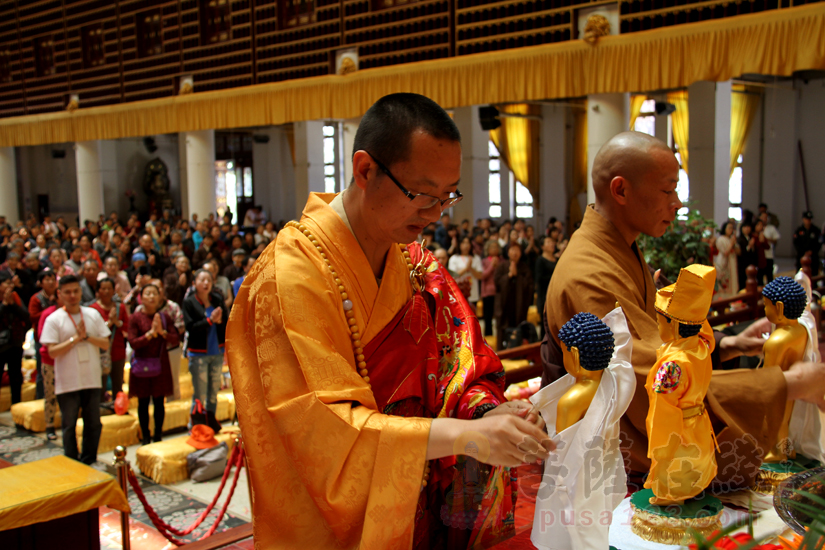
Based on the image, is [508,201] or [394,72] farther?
[508,201]

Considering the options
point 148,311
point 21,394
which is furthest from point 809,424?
point 21,394

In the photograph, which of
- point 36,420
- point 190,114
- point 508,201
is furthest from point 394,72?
point 508,201

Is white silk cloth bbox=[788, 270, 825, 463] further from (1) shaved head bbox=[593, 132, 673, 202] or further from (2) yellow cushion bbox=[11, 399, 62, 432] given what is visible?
(2) yellow cushion bbox=[11, 399, 62, 432]

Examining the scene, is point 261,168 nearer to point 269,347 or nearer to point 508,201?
point 508,201

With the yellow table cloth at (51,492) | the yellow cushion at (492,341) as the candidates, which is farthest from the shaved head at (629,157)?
the yellow cushion at (492,341)

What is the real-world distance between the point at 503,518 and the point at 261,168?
71.7 ft

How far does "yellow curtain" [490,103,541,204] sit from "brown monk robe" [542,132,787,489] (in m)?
16.1

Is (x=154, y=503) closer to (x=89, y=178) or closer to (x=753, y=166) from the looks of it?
(x=89, y=178)

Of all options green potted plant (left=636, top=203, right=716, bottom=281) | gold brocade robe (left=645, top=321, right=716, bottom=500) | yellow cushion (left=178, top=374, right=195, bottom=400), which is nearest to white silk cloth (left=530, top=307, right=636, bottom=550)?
gold brocade robe (left=645, top=321, right=716, bottom=500)

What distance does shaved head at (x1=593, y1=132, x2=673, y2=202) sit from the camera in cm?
197

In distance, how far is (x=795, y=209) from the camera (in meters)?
15.8

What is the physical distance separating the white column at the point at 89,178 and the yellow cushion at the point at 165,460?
1320 centimetres

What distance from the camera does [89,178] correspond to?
57.1 ft

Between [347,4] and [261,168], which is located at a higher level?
[347,4]
